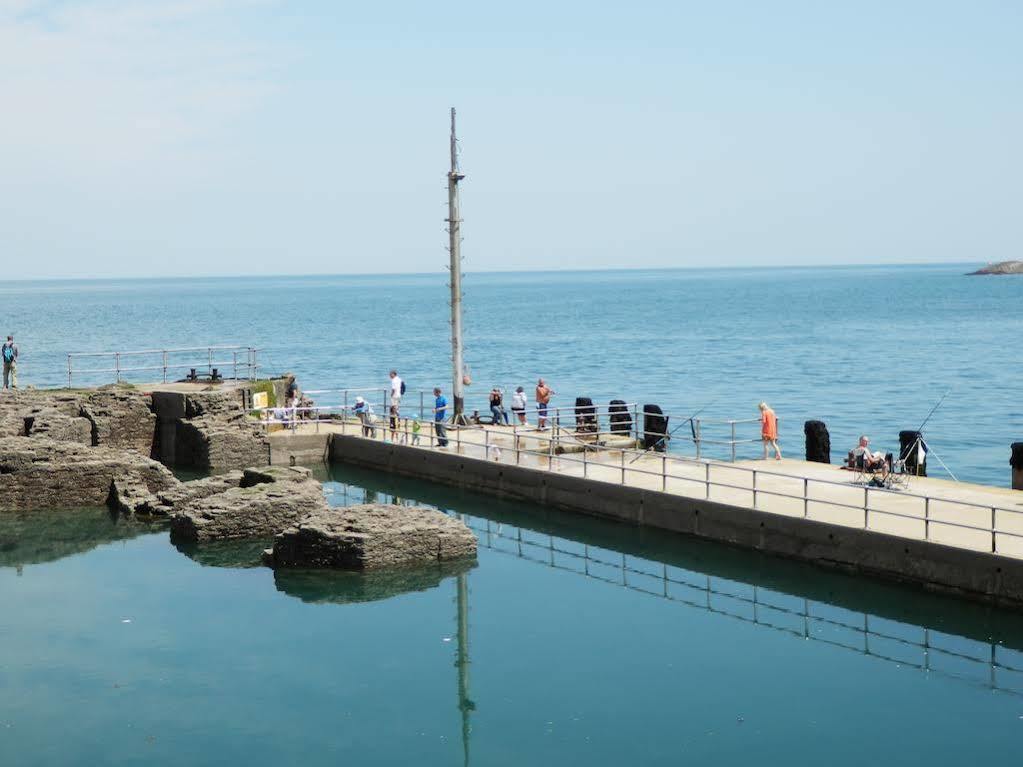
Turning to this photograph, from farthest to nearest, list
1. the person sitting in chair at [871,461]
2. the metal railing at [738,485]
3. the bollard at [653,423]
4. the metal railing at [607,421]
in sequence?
the bollard at [653,423], the metal railing at [607,421], the person sitting in chair at [871,461], the metal railing at [738,485]

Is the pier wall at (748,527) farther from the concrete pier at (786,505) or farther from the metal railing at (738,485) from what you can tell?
the metal railing at (738,485)

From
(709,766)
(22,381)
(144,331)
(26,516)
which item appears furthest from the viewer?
(144,331)

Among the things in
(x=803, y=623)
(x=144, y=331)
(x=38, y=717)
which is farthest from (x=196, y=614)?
(x=144, y=331)

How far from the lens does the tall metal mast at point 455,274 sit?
3841 cm

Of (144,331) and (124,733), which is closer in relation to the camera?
(124,733)

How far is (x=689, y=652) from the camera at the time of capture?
20953 millimetres

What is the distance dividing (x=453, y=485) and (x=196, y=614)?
11.8 metres

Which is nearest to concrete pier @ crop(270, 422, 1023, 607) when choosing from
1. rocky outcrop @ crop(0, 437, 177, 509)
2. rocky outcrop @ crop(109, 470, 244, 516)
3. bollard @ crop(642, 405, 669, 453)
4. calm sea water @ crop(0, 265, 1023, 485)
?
bollard @ crop(642, 405, 669, 453)

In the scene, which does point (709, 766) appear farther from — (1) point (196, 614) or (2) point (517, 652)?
(1) point (196, 614)

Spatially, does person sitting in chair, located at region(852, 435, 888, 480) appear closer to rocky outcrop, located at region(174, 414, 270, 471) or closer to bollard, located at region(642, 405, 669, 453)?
bollard, located at region(642, 405, 669, 453)

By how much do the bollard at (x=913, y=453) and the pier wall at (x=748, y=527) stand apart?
4133 millimetres

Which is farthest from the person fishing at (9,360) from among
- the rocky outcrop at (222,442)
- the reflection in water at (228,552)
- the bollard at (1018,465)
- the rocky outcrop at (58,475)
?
the bollard at (1018,465)

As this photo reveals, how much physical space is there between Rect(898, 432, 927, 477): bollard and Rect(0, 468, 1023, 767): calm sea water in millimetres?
5582

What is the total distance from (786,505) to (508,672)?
855 centimetres
